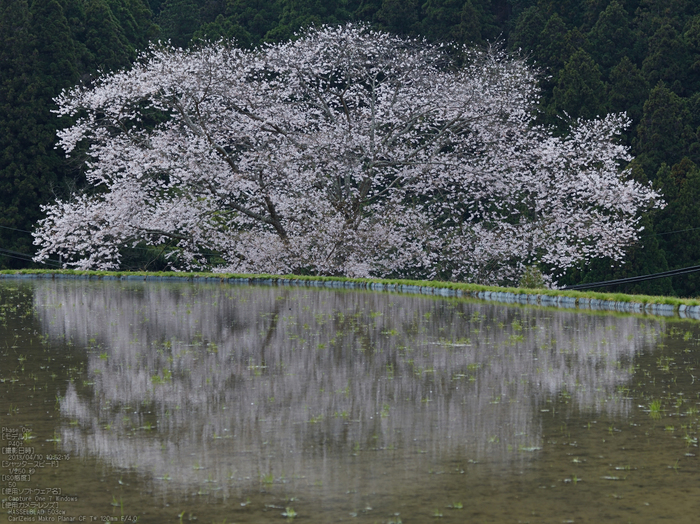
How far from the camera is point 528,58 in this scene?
151 ft

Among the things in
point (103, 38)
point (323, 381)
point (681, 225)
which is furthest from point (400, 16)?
point (323, 381)

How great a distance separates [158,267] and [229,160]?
1209 centimetres

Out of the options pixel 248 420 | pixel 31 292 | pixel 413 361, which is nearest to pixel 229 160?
pixel 31 292

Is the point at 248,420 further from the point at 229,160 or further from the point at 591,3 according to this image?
the point at 591,3

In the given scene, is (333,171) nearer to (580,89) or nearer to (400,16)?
(580,89)

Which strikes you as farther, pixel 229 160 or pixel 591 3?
pixel 591 3

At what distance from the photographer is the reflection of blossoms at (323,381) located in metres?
6.58

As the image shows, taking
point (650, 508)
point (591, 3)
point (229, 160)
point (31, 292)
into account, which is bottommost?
point (650, 508)

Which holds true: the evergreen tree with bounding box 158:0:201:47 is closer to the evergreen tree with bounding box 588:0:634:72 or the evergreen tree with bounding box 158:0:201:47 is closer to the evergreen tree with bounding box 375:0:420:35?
the evergreen tree with bounding box 375:0:420:35

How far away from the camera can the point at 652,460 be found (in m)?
6.20

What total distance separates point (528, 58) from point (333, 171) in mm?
21680

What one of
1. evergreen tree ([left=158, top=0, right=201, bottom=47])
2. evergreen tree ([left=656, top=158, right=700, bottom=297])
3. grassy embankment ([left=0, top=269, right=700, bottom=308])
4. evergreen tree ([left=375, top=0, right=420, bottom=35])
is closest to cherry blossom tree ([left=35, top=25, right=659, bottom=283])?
grassy embankment ([left=0, top=269, right=700, bottom=308])

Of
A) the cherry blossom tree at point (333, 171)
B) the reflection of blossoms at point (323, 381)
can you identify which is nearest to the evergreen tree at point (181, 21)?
the cherry blossom tree at point (333, 171)

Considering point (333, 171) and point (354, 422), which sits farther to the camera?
point (333, 171)
